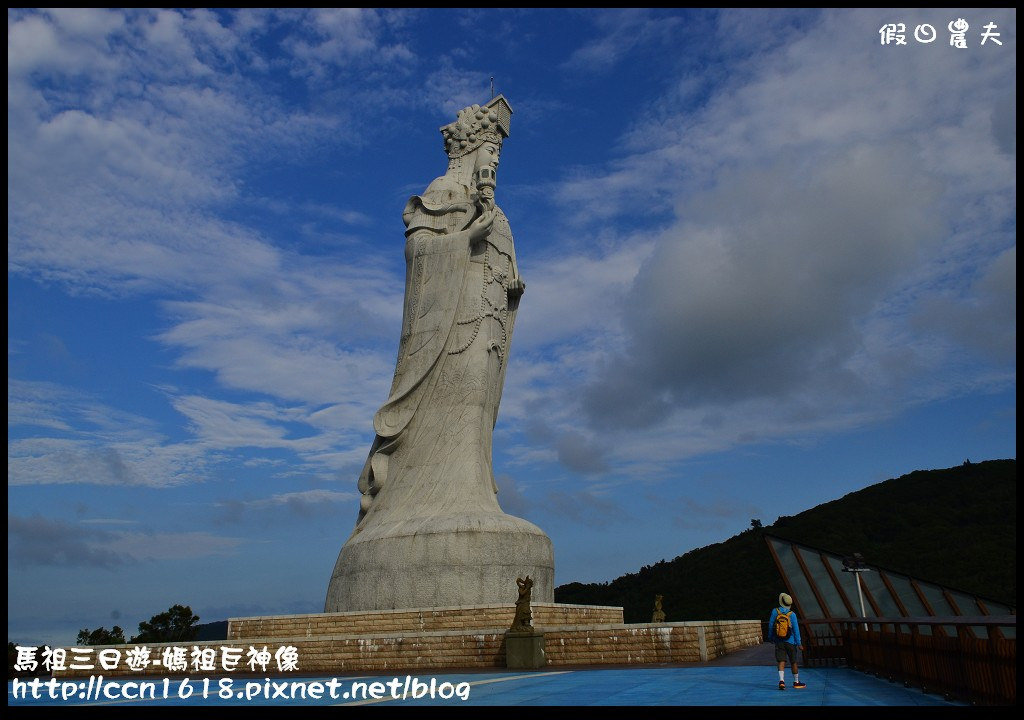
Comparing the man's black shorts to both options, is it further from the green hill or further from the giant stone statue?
the green hill

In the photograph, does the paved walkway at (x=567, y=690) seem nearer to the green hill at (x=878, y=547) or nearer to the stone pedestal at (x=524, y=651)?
the stone pedestal at (x=524, y=651)

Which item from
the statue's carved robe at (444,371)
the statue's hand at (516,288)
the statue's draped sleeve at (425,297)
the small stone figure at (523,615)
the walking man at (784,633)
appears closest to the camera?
the walking man at (784,633)

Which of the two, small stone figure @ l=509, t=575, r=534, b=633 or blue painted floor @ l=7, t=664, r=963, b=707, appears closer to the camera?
blue painted floor @ l=7, t=664, r=963, b=707

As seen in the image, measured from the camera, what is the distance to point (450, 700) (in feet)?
21.6

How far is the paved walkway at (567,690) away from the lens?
6266 mm

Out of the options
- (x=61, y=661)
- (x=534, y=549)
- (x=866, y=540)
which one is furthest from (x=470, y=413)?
(x=866, y=540)

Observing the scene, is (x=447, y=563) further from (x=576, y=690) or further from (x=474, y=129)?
(x=474, y=129)

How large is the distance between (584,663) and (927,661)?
4725mm

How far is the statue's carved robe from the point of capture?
587 inches

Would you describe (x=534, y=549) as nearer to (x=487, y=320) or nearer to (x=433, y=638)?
(x=433, y=638)

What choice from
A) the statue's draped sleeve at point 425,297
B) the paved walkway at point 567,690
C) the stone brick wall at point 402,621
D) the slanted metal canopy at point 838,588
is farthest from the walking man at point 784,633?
the statue's draped sleeve at point 425,297

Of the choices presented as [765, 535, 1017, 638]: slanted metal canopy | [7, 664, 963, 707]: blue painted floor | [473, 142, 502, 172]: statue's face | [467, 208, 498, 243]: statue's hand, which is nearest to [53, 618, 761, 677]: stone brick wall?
[7, 664, 963, 707]: blue painted floor

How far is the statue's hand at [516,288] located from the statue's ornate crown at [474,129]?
3.00 m

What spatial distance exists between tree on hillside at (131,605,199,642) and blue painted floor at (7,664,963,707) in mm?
7665
